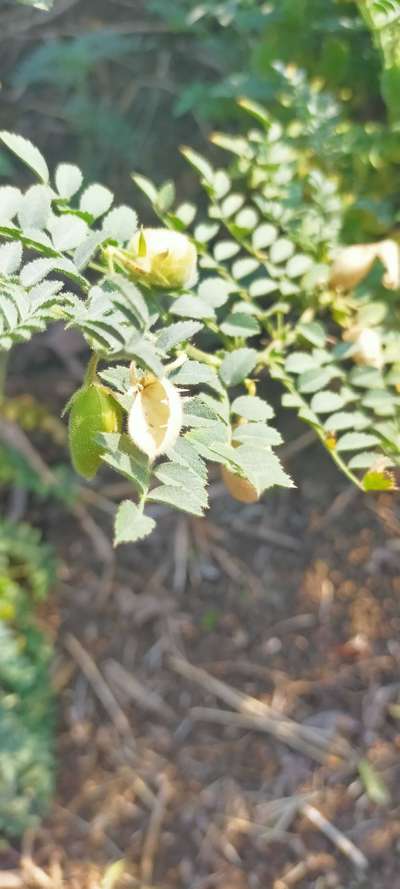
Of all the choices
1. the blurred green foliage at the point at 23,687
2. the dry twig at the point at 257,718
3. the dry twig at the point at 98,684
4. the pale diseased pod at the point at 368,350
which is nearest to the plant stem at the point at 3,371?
the blurred green foliage at the point at 23,687

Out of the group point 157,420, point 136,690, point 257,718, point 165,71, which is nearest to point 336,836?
point 257,718

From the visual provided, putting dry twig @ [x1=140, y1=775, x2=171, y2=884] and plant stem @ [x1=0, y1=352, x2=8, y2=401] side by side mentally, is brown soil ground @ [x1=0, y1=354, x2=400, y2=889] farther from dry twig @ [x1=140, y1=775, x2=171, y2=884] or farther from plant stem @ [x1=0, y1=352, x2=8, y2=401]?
plant stem @ [x1=0, y1=352, x2=8, y2=401]

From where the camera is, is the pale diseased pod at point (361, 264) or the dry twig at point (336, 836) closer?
the pale diseased pod at point (361, 264)

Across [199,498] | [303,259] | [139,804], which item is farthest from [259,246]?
Answer: [139,804]

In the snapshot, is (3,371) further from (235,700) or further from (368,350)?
(368,350)

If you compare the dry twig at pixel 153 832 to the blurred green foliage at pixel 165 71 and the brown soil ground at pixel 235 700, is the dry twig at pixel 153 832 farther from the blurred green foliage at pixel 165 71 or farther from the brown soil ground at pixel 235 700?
the blurred green foliage at pixel 165 71

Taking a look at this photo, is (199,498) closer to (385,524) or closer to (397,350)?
(397,350)

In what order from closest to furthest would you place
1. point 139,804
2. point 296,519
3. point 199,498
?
point 199,498 → point 139,804 → point 296,519
